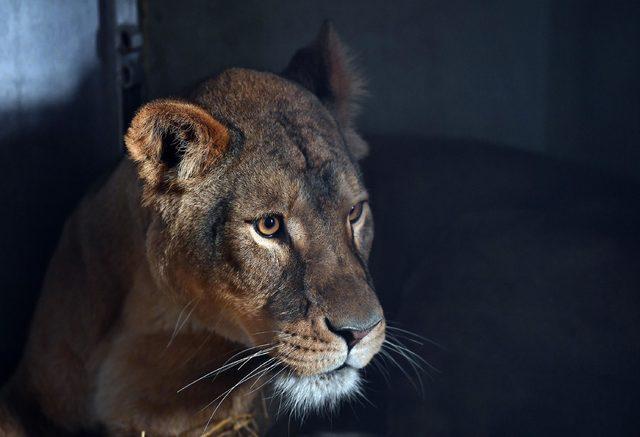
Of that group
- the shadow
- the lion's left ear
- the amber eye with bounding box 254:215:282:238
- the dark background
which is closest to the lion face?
the amber eye with bounding box 254:215:282:238

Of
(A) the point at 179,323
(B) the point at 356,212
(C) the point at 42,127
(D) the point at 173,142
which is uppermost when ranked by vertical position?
(D) the point at 173,142

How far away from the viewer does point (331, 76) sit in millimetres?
2805

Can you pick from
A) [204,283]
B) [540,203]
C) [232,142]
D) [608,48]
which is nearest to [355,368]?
[204,283]

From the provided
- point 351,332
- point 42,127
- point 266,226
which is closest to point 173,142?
point 266,226

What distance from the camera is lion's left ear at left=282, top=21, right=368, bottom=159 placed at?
279cm

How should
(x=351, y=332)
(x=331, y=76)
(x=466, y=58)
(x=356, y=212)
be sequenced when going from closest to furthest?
(x=351, y=332)
(x=356, y=212)
(x=331, y=76)
(x=466, y=58)

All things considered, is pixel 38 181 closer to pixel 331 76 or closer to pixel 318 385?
pixel 331 76

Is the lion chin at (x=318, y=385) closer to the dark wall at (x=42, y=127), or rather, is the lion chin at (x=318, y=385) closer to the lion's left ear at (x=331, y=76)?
the lion's left ear at (x=331, y=76)

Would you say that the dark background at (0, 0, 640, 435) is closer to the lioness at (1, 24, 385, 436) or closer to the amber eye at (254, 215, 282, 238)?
the lioness at (1, 24, 385, 436)

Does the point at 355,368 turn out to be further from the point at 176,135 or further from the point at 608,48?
the point at 608,48

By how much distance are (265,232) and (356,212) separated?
317 mm

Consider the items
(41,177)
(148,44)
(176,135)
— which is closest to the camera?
(176,135)

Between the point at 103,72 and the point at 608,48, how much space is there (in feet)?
5.91

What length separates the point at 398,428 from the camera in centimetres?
279
